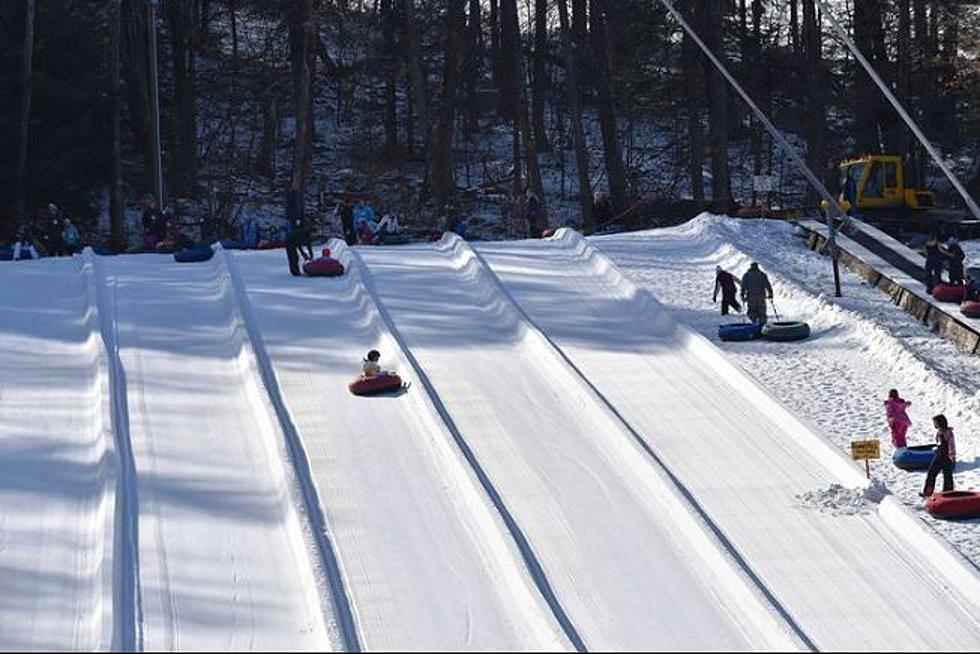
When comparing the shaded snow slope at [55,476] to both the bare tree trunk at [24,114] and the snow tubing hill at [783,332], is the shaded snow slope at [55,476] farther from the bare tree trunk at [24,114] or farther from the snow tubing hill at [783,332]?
the bare tree trunk at [24,114]

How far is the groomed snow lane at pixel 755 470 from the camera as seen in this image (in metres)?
15.6

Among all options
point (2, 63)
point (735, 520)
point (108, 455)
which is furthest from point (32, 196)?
point (735, 520)

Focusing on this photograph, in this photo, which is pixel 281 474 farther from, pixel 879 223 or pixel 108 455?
pixel 879 223

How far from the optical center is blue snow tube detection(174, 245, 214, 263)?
1267 inches

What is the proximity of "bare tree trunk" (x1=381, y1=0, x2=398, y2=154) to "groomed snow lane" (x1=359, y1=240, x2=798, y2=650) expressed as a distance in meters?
26.5

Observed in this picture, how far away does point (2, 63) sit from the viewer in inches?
1705

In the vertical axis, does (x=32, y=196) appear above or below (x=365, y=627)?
above

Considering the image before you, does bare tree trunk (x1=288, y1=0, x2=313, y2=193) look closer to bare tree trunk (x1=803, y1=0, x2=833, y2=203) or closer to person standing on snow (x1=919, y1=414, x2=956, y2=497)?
bare tree trunk (x1=803, y1=0, x2=833, y2=203)

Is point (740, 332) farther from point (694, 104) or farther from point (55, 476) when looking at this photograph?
point (694, 104)

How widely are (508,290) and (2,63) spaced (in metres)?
19.8

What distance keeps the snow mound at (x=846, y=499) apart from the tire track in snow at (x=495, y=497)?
3.11 metres

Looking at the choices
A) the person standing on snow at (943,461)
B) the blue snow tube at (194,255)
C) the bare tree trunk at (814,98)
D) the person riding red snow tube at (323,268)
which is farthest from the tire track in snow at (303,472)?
the bare tree trunk at (814,98)

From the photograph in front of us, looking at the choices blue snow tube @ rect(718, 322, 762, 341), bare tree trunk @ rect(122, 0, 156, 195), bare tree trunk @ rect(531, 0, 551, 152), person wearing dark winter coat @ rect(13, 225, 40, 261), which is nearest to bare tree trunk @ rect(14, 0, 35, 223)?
bare tree trunk @ rect(122, 0, 156, 195)

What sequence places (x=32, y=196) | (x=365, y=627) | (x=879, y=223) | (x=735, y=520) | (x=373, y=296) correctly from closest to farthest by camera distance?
(x=365, y=627)
(x=735, y=520)
(x=373, y=296)
(x=879, y=223)
(x=32, y=196)
